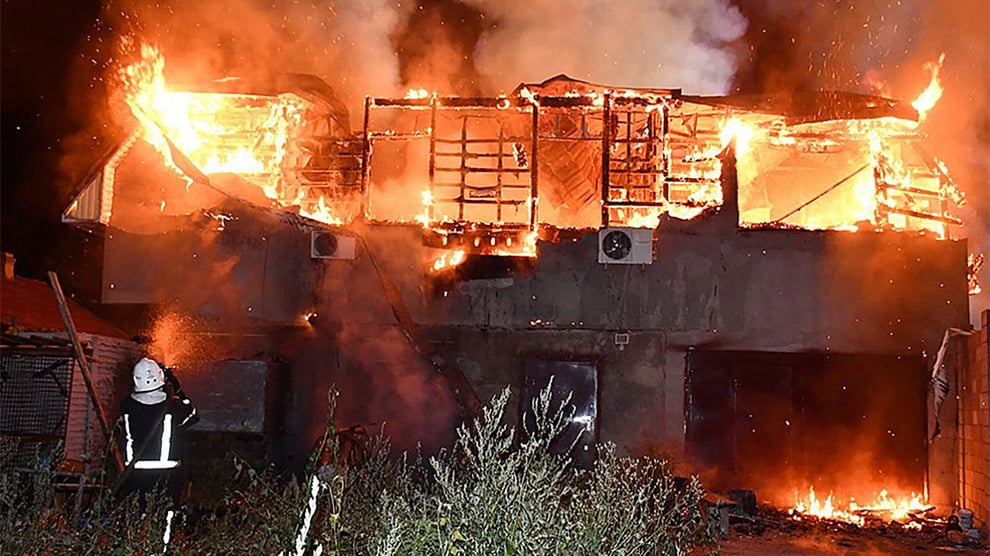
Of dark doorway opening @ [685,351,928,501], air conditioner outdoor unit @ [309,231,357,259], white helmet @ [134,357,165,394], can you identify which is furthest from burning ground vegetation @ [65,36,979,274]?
white helmet @ [134,357,165,394]

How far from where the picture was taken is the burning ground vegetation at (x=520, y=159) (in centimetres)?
1472

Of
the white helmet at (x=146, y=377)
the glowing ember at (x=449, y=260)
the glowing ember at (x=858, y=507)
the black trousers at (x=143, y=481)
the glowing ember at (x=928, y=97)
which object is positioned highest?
the glowing ember at (x=928, y=97)

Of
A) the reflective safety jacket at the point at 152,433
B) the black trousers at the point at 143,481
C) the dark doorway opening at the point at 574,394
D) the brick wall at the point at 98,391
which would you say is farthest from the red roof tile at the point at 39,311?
the dark doorway opening at the point at 574,394

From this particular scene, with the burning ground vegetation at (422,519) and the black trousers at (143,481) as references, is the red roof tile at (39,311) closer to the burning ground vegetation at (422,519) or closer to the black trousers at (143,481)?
the black trousers at (143,481)

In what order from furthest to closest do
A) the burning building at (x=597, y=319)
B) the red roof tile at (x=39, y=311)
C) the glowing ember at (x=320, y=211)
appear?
the glowing ember at (x=320, y=211)
the burning building at (x=597, y=319)
the red roof tile at (x=39, y=311)

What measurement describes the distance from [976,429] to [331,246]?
→ 1025 cm

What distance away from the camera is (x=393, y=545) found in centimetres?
478

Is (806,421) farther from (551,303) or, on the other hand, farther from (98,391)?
(98,391)

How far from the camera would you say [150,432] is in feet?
28.7

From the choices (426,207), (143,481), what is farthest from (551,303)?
(143,481)

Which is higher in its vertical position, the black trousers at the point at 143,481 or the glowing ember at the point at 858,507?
the black trousers at the point at 143,481

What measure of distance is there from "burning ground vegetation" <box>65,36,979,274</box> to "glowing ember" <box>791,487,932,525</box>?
447cm

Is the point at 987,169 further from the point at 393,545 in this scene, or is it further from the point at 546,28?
the point at 393,545

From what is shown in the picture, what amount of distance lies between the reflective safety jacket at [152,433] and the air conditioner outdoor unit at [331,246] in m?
5.37
